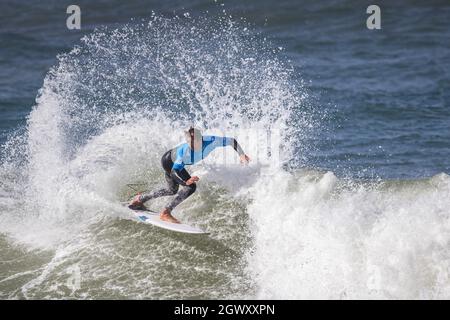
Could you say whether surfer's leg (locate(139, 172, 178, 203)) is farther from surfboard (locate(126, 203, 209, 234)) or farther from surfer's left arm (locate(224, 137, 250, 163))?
surfer's left arm (locate(224, 137, 250, 163))

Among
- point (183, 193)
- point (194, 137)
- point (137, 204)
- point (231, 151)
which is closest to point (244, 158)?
point (194, 137)

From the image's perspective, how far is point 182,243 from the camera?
10.9m

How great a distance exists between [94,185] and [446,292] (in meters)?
6.43

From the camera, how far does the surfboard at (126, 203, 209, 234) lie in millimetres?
10811

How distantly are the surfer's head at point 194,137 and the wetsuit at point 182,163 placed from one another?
0.10 meters

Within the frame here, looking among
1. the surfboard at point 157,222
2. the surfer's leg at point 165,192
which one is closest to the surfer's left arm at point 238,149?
the surfer's leg at point 165,192

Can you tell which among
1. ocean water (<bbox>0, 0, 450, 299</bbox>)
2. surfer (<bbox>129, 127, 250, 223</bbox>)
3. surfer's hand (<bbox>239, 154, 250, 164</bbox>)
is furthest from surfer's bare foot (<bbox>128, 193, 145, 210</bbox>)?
surfer's hand (<bbox>239, 154, 250, 164</bbox>)

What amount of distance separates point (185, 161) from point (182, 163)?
16 cm

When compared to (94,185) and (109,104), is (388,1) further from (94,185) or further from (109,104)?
(94,185)

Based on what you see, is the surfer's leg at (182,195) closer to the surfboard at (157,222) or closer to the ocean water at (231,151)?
the surfboard at (157,222)

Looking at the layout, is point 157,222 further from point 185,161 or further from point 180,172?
point 185,161

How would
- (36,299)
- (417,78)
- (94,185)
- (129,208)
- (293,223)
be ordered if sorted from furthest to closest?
(417,78)
(94,185)
(129,208)
(293,223)
(36,299)

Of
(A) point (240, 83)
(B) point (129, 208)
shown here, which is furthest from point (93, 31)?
(B) point (129, 208)

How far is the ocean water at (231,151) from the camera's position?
994 cm
